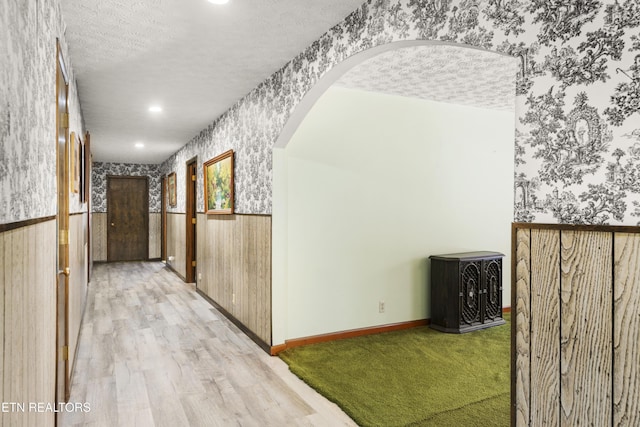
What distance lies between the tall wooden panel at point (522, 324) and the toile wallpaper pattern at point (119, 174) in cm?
1003

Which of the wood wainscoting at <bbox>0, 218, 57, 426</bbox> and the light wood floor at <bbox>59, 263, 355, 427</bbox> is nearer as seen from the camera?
the wood wainscoting at <bbox>0, 218, 57, 426</bbox>

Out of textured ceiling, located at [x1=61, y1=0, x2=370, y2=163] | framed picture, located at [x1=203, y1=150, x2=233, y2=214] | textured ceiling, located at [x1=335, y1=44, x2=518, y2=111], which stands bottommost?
framed picture, located at [x1=203, y1=150, x2=233, y2=214]

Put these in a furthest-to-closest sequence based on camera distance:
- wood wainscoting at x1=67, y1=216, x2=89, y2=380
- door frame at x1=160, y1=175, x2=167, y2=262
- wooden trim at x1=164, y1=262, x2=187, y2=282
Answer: door frame at x1=160, y1=175, x2=167, y2=262 < wooden trim at x1=164, y1=262, x2=187, y2=282 < wood wainscoting at x1=67, y1=216, x2=89, y2=380

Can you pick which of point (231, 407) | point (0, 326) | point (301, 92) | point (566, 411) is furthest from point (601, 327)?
point (301, 92)

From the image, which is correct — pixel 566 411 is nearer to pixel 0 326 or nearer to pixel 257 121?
pixel 0 326

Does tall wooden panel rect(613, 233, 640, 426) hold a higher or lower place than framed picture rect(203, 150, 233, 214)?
lower

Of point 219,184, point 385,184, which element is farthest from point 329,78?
point 219,184

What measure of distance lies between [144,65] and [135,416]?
2.58 m

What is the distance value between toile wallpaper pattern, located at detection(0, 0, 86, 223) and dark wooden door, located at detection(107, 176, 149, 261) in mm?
8626

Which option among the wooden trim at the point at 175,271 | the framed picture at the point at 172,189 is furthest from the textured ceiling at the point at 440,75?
the framed picture at the point at 172,189

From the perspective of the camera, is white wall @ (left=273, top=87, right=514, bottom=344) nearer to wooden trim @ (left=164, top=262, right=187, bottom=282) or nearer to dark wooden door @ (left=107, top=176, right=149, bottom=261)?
wooden trim @ (left=164, top=262, right=187, bottom=282)

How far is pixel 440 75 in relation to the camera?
148 inches

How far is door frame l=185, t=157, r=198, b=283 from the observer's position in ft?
23.6

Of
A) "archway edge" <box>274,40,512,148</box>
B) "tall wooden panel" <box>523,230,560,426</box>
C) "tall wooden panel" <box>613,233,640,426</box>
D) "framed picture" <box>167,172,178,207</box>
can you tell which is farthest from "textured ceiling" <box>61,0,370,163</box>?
"framed picture" <box>167,172,178,207</box>
